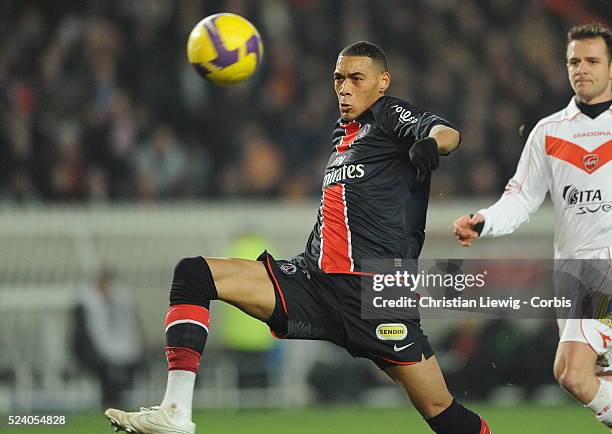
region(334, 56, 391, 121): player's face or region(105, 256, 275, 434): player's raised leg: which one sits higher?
region(334, 56, 391, 121): player's face

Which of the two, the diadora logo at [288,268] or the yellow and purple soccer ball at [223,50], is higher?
the yellow and purple soccer ball at [223,50]

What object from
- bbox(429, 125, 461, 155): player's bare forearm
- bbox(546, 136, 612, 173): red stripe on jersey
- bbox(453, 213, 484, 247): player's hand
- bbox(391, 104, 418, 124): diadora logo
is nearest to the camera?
bbox(429, 125, 461, 155): player's bare forearm

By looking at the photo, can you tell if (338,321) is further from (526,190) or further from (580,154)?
(580,154)

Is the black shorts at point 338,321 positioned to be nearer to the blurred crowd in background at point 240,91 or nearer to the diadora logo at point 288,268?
the diadora logo at point 288,268

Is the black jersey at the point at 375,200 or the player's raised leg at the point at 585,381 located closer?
the black jersey at the point at 375,200

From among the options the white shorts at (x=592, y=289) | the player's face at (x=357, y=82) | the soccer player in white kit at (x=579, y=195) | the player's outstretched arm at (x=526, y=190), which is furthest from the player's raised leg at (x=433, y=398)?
the player's face at (x=357, y=82)

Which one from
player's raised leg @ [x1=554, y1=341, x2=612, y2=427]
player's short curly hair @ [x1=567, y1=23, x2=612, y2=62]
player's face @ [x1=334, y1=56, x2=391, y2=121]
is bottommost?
player's raised leg @ [x1=554, y1=341, x2=612, y2=427]

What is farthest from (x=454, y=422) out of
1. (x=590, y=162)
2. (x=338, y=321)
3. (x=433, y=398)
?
(x=590, y=162)

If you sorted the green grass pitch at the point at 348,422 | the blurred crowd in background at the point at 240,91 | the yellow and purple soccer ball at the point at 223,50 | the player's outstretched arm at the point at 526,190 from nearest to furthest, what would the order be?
1. the player's outstretched arm at the point at 526,190
2. the yellow and purple soccer ball at the point at 223,50
3. the green grass pitch at the point at 348,422
4. the blurred crowd in background at the point at 240,91

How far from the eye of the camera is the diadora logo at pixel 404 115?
559cm

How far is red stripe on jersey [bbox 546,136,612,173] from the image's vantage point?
6.09 metres

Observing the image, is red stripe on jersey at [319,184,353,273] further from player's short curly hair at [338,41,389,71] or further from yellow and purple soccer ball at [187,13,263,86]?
yellow and purple soccer ball at [187,13,263,86]

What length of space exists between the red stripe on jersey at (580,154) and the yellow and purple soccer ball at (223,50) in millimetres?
1933

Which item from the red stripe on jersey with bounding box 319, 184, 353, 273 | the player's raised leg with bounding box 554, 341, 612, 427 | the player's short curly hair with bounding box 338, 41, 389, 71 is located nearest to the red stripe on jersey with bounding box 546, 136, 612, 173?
the player's raised leg with bounding box 554, 341, 612, 427
